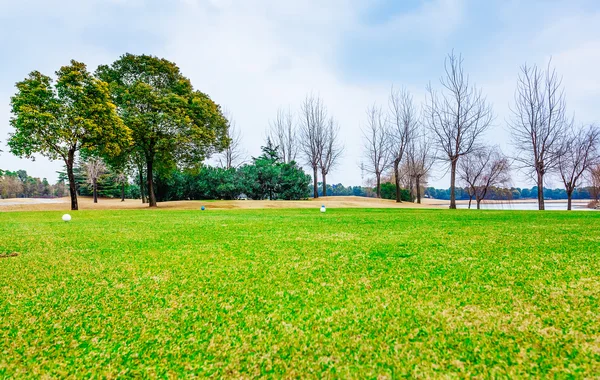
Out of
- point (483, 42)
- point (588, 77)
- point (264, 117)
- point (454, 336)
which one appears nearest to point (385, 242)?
point (454, 336)

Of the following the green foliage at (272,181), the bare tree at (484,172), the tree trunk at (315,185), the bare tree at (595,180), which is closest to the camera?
the bare tree at (595,180)

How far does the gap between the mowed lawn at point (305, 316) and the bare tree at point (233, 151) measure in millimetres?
33491

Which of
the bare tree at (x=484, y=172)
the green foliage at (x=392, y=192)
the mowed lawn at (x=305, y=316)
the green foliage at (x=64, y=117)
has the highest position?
the green foliage at (x=64, y=117)

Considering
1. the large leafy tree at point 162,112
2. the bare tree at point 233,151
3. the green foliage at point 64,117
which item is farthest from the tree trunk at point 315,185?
the green foliage at point 64,117

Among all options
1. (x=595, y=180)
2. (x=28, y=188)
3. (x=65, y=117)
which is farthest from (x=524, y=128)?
(x=28, y=188)

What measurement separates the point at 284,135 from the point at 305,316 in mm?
36298

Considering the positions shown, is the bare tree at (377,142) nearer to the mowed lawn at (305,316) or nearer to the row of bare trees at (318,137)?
the row of bare trees at (318,137)

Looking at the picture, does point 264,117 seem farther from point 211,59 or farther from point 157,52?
point 211,59

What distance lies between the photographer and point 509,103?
19672mm

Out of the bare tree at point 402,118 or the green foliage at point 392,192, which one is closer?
the bare tree at point 402,118

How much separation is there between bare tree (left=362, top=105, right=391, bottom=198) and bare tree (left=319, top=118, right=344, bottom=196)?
10.5ft

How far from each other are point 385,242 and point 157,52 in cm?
2168

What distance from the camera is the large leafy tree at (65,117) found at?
47.9ft

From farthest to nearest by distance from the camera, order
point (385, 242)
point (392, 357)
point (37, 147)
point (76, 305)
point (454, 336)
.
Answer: point (37, 147) → point (385, 242) → point (76, 305) → point (454, 336) → point (392, 357)
